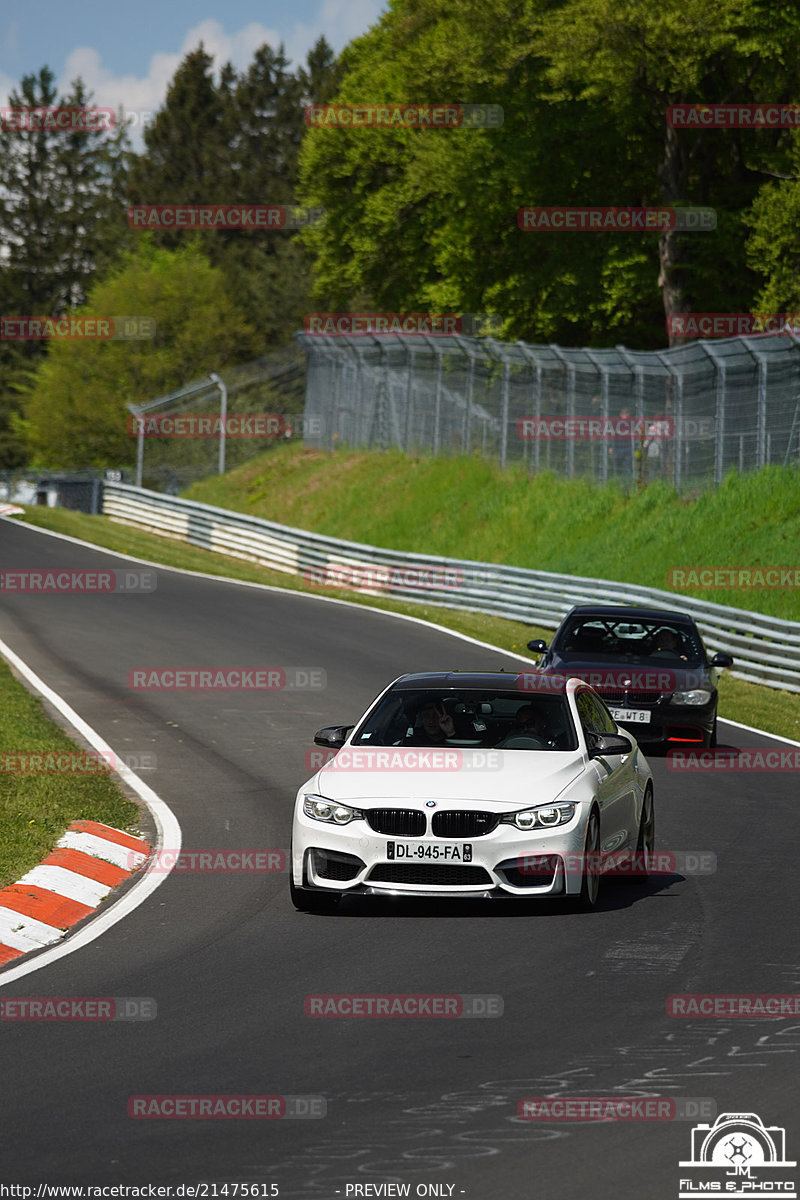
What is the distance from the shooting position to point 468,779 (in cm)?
1043

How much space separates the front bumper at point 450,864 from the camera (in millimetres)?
10094

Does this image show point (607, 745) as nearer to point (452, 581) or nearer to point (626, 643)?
point (626, 643)

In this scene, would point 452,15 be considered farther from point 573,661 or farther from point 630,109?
point 573,661

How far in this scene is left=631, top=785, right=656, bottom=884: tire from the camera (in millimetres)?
11750

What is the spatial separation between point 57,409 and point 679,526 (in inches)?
2260

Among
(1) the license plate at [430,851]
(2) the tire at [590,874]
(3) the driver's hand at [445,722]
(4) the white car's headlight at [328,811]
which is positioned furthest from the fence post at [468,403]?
(1) the license plate at [430,851]

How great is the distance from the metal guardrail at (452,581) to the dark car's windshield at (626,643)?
265 inches

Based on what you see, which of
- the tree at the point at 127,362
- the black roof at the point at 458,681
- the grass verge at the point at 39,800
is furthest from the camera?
the tree at the point at 127,362

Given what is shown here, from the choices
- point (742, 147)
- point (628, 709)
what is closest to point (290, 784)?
point (628, 709)

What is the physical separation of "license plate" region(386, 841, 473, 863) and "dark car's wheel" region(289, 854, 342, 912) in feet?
1.91

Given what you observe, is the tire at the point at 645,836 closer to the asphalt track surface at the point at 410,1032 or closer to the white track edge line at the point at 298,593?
the asphalt track surface at the point at 410,1032

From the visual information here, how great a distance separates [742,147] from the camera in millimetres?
44781

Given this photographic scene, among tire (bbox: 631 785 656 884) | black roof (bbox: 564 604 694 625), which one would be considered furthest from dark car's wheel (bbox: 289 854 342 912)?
black roof (bbox: 564 604 694 625)

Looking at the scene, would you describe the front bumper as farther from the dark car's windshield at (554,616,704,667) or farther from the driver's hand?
the dark car's windshield at (554,616,704,667)
